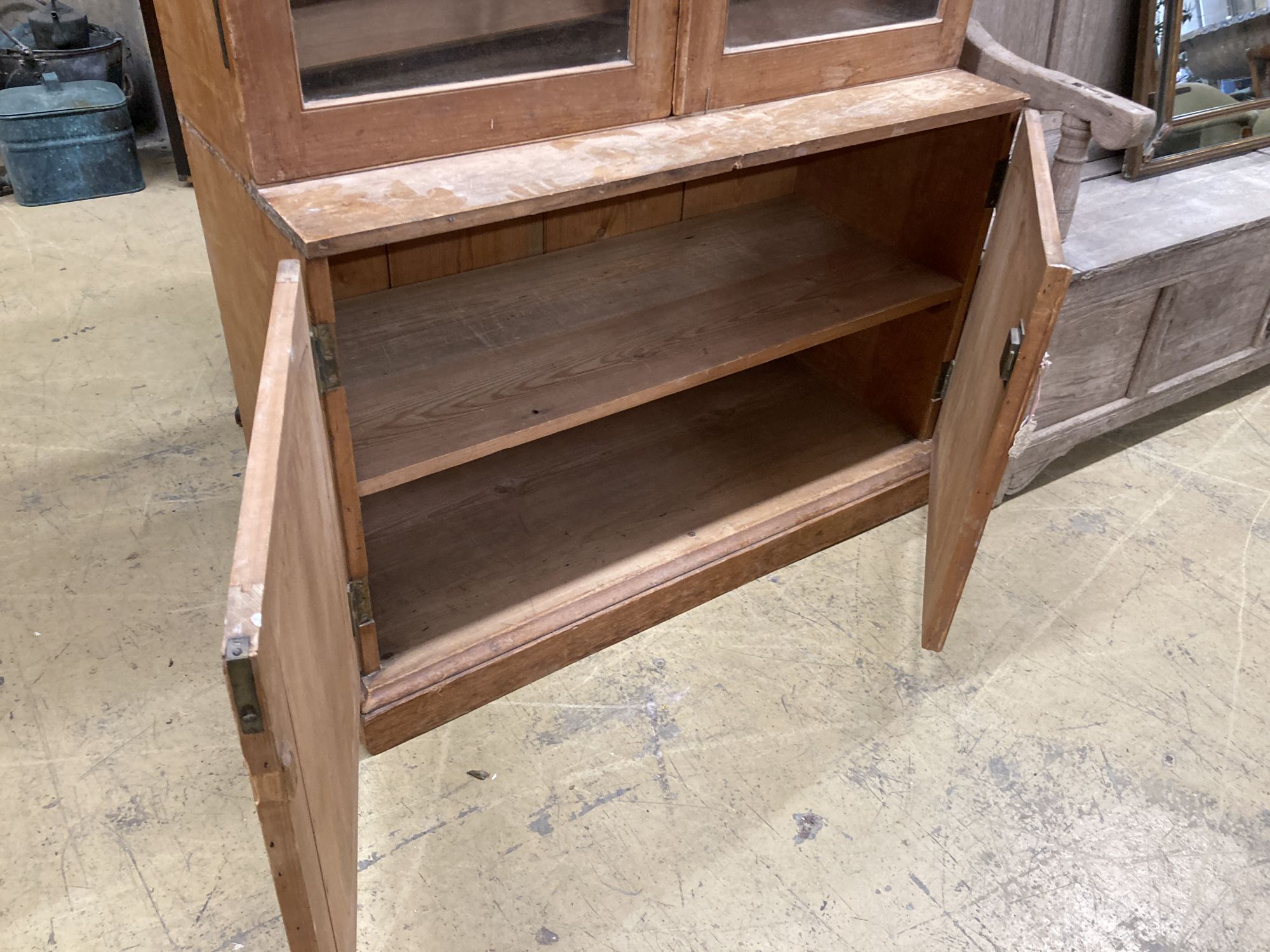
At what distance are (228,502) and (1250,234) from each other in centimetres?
218

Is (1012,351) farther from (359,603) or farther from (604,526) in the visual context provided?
(359,603)

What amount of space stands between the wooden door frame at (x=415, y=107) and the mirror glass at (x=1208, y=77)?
1374 millimetres

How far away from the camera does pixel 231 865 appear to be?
1340 millimetres

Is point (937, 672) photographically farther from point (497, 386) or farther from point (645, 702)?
point (497, 386)

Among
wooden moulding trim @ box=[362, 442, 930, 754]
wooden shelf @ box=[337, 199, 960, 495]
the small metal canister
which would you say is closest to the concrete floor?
wooden moulding trim @ box=[362, 442, 930, 754]

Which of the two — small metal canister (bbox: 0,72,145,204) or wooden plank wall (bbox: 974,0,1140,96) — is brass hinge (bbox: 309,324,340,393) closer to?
wooden plank wall (bbox: 974,0,1140,96)

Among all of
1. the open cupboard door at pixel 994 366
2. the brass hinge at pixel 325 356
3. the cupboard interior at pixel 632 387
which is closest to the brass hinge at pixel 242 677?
→ the brass hinge at pixel 325 356

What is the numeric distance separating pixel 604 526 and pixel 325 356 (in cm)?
76

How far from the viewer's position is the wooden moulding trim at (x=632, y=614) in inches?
58.3

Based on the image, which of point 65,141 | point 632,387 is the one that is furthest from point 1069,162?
point 65,141

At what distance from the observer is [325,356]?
1114mm

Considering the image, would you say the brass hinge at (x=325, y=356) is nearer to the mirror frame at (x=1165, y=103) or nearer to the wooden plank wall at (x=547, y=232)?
the wooden plank wall at (x=547, y=232)

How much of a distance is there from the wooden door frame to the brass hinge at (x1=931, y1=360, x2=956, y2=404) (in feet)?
2.61

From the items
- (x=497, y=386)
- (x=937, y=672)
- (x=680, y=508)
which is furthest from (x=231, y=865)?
(x=937, y=672)
